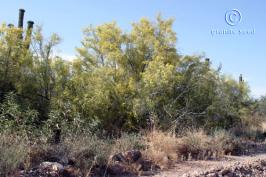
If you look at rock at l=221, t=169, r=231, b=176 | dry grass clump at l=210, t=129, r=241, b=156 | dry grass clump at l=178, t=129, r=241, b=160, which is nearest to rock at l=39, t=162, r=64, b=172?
rock at l=221, t=169, r=231, b=176

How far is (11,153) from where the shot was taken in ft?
26.6

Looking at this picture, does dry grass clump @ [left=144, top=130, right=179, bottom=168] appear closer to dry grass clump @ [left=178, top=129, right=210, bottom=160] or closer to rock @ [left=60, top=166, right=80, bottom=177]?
dry grass clump @ [left=178, top=129, right=210, bottom=160]

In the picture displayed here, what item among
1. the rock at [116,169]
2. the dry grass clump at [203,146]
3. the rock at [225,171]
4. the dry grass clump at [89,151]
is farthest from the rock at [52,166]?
the dry grass clump at [203,146]

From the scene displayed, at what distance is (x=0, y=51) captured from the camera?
43.1 ft

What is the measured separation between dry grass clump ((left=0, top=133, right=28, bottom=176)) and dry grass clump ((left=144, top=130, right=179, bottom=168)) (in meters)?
3.32

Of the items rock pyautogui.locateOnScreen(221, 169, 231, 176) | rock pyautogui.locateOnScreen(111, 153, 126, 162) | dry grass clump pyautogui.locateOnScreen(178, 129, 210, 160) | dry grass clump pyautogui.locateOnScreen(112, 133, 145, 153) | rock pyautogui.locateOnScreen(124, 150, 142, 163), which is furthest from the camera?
dry grass clump pyautogui.locateOnScreen(178, 129, 210, 160)

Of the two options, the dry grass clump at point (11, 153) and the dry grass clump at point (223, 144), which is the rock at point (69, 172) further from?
the dry grass clump at point (223, 144)

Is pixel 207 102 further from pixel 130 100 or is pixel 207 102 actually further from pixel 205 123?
pixel 130 100

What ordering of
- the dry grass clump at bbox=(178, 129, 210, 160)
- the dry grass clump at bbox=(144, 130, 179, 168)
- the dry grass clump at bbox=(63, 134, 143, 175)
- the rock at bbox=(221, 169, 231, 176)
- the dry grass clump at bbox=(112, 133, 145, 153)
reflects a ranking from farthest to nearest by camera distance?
1. the dry grass clump at bbox=(178, 129, 210, 160)
2. the dry grass clump at bbox=(112, 133, 145, 153)
3. the dry grass clump at bbox=(144, 130, 179, 168)
4. the rock at bbox=(221, 169, 231, 176)
5. the dry grass clump at bbox=(63, 134, 143, 175)

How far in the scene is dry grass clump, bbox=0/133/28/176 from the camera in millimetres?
7766

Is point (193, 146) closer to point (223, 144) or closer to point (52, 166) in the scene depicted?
point (223, 144)

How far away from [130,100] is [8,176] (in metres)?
8.03

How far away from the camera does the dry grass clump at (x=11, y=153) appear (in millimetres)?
7766

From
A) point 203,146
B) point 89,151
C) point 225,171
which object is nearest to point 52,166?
point 89,151
